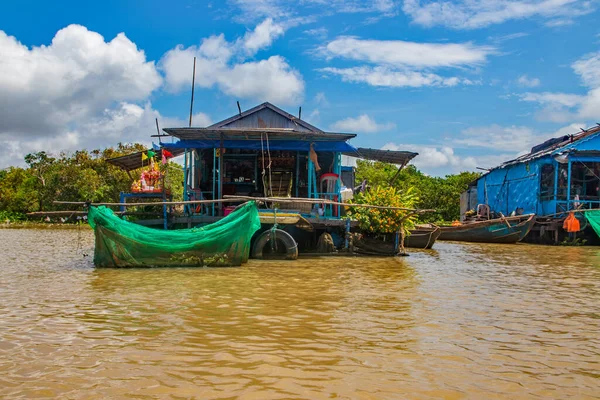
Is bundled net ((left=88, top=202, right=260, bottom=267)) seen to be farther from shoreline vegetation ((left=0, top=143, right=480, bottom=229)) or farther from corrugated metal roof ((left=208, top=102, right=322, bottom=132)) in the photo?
shoreline vegetation ((left=0, top=143, right=480, bottom=229))

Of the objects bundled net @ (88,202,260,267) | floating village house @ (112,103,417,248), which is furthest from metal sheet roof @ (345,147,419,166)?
bundled net @ (88,202,260,267)

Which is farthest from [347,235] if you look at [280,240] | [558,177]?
[558,177]

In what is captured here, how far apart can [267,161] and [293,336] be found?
486 inches

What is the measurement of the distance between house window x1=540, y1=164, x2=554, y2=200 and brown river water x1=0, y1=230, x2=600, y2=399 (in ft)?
46.2

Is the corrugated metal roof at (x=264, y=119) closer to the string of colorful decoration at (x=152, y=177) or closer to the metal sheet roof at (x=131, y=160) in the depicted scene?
the metal sheet roof at (x=131, y=160)

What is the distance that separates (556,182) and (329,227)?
12239mm

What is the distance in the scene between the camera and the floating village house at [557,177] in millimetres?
21938

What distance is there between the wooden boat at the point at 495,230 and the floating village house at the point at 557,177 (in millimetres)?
1295

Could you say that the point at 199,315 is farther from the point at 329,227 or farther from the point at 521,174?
the point at 521,174

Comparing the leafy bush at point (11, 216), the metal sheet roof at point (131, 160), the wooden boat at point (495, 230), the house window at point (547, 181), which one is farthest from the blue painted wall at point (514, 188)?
the leafy bush at point (11, 216)

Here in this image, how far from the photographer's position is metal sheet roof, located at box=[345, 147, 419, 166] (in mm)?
17362

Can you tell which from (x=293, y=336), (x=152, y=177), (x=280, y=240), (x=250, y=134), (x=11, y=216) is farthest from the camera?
(x=11, y=216)

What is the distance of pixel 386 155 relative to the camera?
18125 millimetres

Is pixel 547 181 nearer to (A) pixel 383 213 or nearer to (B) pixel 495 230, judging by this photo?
(B) pixel 495 230
